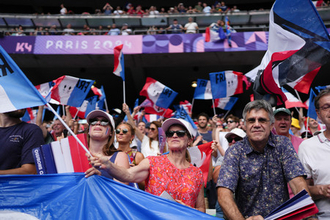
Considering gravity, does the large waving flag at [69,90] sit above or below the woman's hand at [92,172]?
above

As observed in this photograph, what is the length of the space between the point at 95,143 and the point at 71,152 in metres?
0.49

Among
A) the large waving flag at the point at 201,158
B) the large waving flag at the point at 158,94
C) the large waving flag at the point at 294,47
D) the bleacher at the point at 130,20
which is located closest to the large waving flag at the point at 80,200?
the large waving flag at the point at 201,158

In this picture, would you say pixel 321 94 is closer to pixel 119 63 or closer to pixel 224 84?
pixel 119 63

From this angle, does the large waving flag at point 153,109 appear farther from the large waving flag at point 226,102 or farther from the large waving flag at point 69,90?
the large waving flag at point 69,90

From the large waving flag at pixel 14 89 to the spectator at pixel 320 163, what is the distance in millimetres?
1928

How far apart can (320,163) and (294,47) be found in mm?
1604

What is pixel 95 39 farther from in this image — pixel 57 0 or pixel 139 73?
pixel 57 0

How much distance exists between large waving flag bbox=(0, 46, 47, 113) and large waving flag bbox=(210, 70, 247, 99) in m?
4.70

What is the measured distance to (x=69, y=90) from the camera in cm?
633

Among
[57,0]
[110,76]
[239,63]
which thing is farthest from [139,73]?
[57,0]

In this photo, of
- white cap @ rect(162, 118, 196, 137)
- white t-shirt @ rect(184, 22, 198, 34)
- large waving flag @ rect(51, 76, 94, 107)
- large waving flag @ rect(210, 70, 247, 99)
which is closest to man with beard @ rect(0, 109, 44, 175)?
white cap @ rect(162, 118, 196, 137)

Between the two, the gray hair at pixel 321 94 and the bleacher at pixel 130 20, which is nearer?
the gray hair at pixel 321 94

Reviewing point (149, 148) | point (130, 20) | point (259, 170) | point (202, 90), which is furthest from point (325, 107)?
point (130, 20)

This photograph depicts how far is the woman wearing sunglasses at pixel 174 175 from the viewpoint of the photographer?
2314mm
